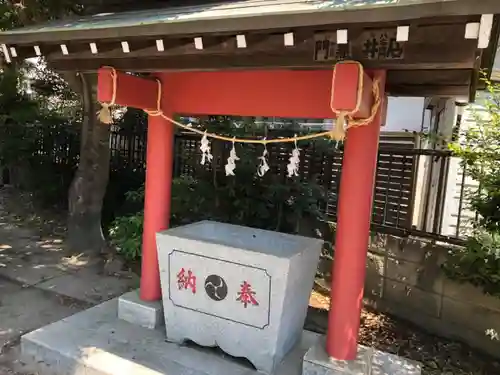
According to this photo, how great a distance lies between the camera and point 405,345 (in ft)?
15.7

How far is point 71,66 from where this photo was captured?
4.39 metres

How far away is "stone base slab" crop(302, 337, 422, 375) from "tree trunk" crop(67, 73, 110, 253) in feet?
14.8

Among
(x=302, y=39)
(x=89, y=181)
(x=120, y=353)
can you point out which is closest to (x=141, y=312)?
(x=120, y=353)

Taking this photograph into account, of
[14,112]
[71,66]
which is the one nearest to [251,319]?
[71,66]

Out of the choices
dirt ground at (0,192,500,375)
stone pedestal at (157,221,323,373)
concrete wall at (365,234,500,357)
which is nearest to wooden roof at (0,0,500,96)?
stone pedestal at (157,221,323,373)

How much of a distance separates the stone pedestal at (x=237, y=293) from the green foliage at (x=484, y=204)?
1.44 meters

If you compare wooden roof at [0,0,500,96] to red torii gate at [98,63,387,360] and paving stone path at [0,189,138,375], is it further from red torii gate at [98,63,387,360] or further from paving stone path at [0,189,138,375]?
paving stone path at [0,189,138,375]

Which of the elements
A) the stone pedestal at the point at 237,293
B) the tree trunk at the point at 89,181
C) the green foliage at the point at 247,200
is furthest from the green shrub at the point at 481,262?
the tree trunk at the point at 89,181

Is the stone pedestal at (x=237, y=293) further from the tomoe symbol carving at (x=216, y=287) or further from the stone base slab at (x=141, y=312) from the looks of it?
the stone base slab at (x=141, y=312)

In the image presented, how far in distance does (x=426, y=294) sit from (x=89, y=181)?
A: 16.1 ft

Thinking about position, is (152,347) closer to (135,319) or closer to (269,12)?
(135,319)

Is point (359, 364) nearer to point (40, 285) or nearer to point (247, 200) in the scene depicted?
point (247, 200)

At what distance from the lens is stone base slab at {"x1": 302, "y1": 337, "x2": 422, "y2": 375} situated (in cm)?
333

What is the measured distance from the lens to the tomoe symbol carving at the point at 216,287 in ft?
12.0
